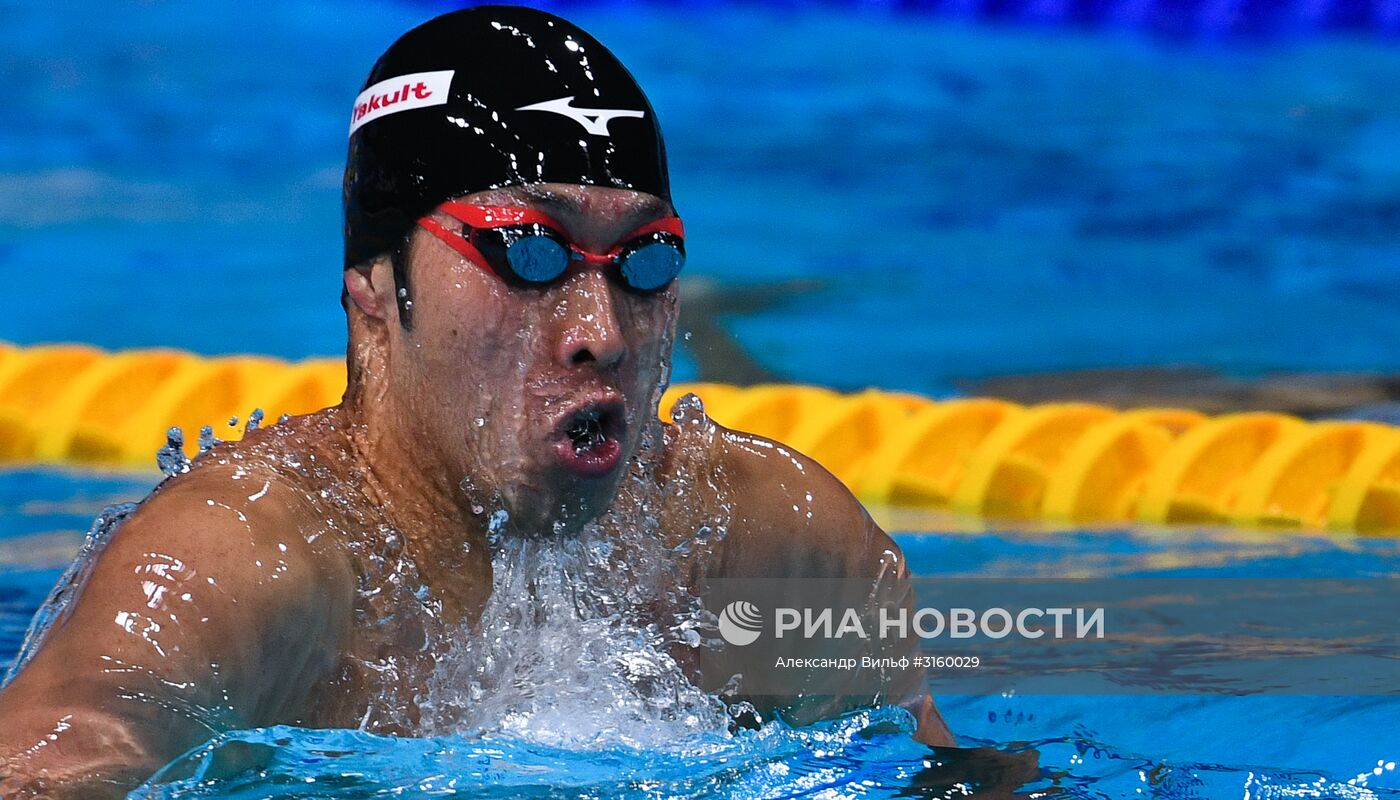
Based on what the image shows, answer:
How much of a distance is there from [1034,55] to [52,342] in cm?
612

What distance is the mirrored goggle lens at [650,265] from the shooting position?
1895 mm

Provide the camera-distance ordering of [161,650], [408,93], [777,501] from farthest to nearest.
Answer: [777,501]
[408,93]
[161,650]

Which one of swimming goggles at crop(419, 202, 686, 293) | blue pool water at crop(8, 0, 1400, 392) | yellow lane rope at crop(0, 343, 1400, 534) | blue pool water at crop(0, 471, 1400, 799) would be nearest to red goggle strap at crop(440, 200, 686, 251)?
swimming goggles at crop(419, 202, 686, 293)

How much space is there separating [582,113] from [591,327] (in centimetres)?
26

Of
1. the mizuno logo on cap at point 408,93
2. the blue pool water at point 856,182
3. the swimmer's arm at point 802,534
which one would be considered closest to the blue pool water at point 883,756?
the swimmer's arm at point 802,534

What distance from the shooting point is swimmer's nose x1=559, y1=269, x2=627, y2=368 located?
182cm

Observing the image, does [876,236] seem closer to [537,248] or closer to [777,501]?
[777,501]

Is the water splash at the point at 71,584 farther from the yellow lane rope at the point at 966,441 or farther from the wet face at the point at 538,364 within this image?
the yellow lane rope at the point at 966,441

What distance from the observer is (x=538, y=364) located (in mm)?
1833

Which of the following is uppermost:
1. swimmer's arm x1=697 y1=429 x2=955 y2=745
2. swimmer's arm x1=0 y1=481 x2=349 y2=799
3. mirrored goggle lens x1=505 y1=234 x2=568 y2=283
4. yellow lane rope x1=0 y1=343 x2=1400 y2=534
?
yellow lane rope x1=0 y1=343 x2=1400 y2=534

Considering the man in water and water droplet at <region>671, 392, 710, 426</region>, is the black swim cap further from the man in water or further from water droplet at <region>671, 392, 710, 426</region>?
water droplet at <region>671, 392, 710, 426</region>

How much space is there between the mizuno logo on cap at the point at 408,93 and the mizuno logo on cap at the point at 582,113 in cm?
10

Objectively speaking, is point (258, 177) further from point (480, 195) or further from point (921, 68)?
point (480, 195)

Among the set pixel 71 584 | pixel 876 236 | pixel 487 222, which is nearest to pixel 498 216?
pixel 487 222
